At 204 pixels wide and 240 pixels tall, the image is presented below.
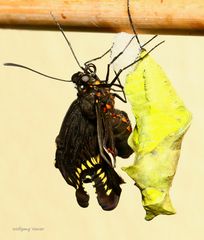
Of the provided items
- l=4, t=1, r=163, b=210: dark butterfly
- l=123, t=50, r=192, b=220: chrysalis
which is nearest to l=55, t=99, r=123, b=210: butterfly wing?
l=4, t=1, r=163, b=210: dark butterfly

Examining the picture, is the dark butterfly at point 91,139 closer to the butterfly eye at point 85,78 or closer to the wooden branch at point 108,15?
the butterfly eye at point 85,78

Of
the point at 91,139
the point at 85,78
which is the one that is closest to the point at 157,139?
the point at 91,139

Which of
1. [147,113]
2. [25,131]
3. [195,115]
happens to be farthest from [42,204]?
[147,113]

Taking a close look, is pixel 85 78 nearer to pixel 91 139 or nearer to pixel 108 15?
pixel 91 139

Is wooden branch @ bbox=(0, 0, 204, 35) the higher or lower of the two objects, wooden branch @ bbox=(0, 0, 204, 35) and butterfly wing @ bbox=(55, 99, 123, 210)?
the higher

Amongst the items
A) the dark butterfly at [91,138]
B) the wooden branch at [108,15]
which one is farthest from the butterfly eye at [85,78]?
the wooden branch at [108,15]

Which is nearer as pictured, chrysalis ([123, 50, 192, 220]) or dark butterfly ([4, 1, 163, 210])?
chrysalis ([123, 50, 192, 220])

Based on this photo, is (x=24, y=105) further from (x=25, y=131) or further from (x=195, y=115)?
(x=195, y=115)

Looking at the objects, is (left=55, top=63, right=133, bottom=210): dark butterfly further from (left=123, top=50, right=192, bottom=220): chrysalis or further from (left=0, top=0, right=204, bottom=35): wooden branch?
(left=0, top=0, right=204, bottom=35): wooden branch
